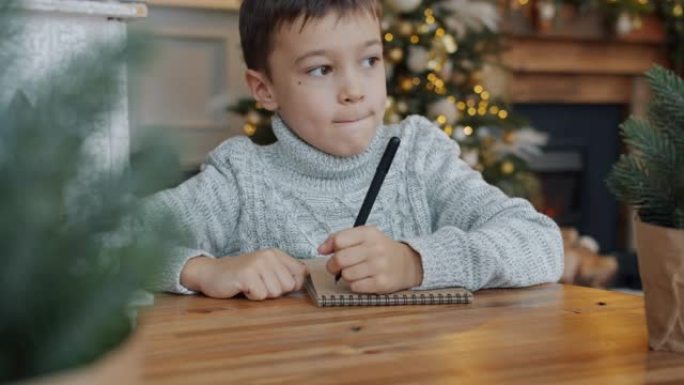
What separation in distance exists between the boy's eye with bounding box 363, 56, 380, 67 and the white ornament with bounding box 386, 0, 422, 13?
186 cm

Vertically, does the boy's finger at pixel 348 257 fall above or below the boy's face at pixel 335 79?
below

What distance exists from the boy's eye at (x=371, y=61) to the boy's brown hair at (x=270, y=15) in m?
0.07

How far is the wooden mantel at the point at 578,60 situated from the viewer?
3998 millimetres

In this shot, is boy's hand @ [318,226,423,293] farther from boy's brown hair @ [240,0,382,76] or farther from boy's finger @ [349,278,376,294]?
boy's brown hair @ [240,0,382,76]

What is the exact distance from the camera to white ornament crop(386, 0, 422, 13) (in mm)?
3115

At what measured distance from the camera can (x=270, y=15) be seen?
4.49 ft

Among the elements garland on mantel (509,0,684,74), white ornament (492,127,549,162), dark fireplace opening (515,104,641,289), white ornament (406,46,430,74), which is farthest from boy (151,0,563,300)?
dark fireplace opening (515,104,641,289)

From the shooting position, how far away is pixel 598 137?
4426mm

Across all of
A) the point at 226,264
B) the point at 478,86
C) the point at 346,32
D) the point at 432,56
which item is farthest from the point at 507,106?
the point at 226,264

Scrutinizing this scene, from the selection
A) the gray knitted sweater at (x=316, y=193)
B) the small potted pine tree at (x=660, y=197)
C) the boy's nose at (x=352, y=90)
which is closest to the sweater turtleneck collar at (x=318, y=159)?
the gray knitted sweater at (x=316, y=193)

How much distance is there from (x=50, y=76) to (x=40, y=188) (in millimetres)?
34

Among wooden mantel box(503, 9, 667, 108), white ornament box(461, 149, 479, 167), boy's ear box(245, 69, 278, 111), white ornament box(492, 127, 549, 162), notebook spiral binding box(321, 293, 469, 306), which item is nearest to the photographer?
notebook spiral binding box(321, 293, 469, 306)

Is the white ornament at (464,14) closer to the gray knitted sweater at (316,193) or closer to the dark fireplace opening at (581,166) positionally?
the dark fireplace opening at (581,166)

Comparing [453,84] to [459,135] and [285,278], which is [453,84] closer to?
[459,135]
